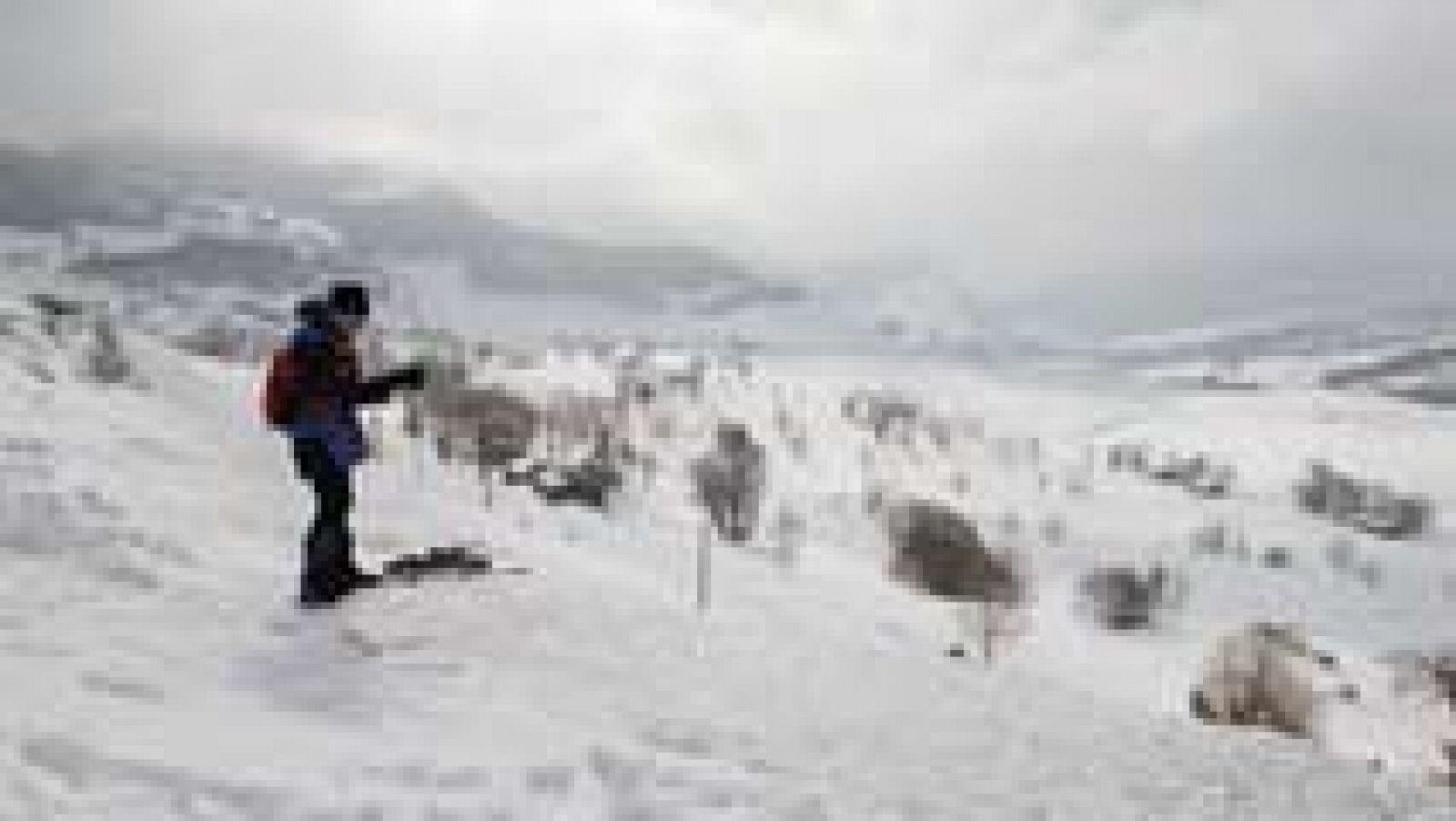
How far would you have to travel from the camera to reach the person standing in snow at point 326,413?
13266 mm

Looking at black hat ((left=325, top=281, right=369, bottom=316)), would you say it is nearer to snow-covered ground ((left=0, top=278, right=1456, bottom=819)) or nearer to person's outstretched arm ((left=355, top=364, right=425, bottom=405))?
person's outstretched arm ((left=355, top=364, right=425, bottom=405))

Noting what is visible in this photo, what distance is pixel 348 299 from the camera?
13.3 meters

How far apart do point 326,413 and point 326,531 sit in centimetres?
90

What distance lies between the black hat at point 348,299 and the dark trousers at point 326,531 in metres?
1.03

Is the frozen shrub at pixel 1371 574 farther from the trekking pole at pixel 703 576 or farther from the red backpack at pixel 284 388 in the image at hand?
the red backpack at pixel 284 388

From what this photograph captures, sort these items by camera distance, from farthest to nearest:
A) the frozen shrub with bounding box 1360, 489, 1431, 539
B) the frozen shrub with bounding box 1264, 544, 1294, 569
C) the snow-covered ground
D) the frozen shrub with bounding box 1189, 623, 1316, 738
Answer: the frozen shrub with bounding box 1360, 489, 1431, 539
the frozen shrub with bounding box 1264, 544, 1294, 569
the frozen shrub with bounding box 1189, 623, 1316, 738
the snow-covered ground

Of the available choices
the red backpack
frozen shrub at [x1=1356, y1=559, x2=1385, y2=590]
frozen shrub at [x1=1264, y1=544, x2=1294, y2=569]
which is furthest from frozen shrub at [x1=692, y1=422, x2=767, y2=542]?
the red backpack

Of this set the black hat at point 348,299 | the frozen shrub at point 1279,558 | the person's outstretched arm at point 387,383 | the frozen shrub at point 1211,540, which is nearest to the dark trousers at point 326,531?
the person's outstretched arm at point 387,383

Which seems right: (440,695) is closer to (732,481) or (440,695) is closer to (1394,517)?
(732,481)

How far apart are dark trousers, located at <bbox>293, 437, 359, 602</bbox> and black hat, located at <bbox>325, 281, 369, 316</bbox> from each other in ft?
3.38

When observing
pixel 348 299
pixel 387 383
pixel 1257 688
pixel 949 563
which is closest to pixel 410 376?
pixel 387 383

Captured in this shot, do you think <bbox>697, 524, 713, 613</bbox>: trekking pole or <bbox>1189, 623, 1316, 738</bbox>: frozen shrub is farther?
<bbox>1189, 623, 1316, 738</bbox>: frozen shrub

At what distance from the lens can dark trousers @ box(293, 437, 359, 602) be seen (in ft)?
43.5

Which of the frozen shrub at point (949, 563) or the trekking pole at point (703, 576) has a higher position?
the trekking pole at point (703, 576)
